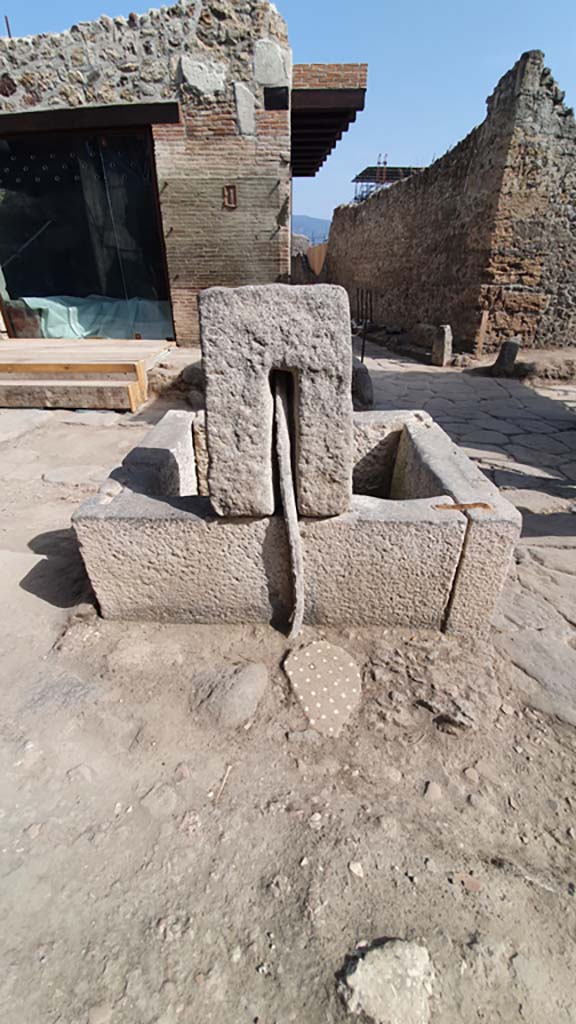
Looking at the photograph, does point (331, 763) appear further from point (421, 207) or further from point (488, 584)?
point (421, 207)

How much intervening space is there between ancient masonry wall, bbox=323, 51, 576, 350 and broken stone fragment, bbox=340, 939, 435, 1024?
9.85 m

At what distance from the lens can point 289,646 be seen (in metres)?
1.92

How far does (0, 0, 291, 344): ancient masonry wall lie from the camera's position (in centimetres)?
588

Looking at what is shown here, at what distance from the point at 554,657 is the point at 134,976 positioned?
5.77 feet

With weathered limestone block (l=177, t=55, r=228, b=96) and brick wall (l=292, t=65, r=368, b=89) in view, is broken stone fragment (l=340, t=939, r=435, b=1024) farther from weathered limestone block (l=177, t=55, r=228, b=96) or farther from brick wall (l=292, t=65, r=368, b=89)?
brick wall (l=292, t=65, r=368, b=89)

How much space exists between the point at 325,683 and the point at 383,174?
29866mm

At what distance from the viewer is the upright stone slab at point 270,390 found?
1485 mm

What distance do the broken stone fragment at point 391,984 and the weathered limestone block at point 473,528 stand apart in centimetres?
114

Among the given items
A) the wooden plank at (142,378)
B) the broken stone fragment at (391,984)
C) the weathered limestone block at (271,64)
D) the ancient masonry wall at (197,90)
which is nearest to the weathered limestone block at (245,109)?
the ancient masonry wall at (197,90)

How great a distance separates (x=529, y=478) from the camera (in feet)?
12.5

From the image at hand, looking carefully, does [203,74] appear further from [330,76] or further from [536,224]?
[536,224]

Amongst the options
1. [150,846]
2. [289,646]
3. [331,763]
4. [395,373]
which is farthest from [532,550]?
[395,373]

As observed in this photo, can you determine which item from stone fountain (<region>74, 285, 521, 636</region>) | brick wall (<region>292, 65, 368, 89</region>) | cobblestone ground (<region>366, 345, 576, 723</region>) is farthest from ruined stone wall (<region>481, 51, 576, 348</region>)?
stone fountain (<region>74, 285, 521, 636</region>)

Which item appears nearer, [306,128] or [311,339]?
[311,339]
